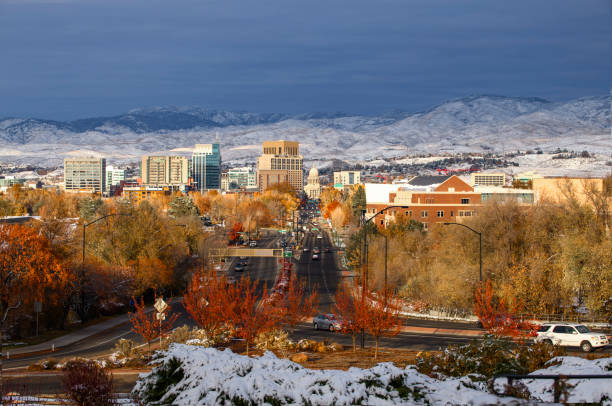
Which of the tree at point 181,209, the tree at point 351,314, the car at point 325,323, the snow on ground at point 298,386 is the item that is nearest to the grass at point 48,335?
the car at point 325,323

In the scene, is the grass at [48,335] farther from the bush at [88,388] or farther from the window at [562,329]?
the window at [562,329]

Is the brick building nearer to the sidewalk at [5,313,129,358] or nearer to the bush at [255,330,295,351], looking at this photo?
the sidewalk at [5,313,129,358]

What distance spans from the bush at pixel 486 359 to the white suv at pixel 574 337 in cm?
1448

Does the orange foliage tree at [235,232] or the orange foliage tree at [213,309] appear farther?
the orange foliage tree at [235,232]

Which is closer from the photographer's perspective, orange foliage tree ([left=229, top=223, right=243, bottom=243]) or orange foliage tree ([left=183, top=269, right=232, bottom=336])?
orange foliage tree ([left=183, top=269, right=232, bottom=336])

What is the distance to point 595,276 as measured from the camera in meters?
49.5

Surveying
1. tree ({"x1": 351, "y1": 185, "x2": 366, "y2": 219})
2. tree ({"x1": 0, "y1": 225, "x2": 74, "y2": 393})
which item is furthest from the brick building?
tree ({"x1": 0, "y1": 225, "x2": 74, "y2": 393})

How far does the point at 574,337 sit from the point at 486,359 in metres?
18.0

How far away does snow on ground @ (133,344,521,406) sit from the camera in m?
15.0

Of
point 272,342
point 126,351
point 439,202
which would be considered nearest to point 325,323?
point 272,342

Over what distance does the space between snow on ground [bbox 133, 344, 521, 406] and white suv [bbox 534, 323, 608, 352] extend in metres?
20.4

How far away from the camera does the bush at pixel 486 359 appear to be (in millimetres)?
18438

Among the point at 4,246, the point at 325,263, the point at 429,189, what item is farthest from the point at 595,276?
the point at 429,189

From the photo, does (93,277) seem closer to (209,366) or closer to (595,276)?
(595,276)
